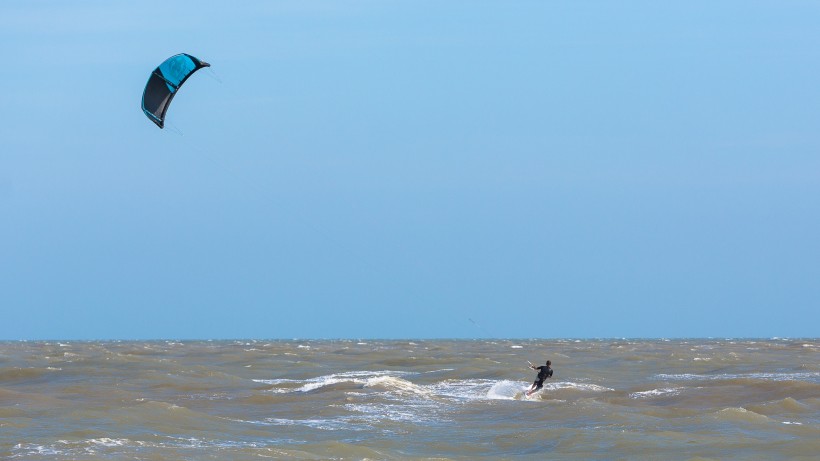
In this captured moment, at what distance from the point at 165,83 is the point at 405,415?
8103 mm

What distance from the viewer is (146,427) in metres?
19.1

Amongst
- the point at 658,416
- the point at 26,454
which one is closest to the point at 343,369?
the point at 658,416

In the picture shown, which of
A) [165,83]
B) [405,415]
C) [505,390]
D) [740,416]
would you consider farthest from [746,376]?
[165,83]

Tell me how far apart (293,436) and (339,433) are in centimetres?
83

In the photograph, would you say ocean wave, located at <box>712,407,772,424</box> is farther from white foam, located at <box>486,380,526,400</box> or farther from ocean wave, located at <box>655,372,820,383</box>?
ocean wave, located at <box>655,372,820,383</box>

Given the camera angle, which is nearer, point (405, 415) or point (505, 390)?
point (405, 415)

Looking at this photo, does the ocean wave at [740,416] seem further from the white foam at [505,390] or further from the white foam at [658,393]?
the white foam at [505,390]

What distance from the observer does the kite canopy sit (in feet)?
74.7

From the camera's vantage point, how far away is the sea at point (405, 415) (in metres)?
16.9

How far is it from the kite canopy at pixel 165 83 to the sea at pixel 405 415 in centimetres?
572

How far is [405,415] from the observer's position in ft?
71.8

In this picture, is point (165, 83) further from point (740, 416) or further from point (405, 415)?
point (740, 416)

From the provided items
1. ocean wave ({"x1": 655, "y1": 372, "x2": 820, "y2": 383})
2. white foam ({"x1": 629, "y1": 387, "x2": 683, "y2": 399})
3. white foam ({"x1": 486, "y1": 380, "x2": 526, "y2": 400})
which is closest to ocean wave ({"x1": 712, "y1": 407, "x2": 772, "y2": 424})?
white foam ({"x1": 629, "y1": 387, "x2": 683, "y2": 399})

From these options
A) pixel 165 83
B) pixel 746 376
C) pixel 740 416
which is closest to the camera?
pixel 740 416
